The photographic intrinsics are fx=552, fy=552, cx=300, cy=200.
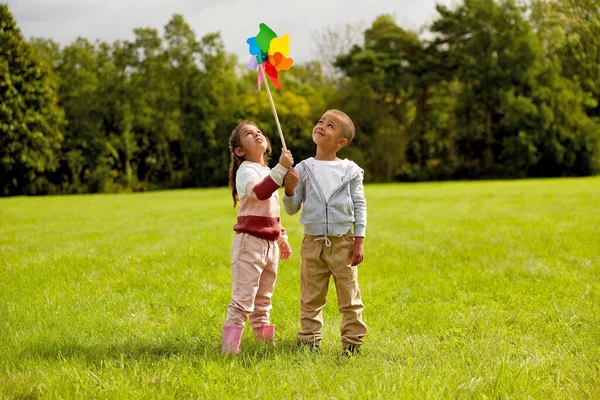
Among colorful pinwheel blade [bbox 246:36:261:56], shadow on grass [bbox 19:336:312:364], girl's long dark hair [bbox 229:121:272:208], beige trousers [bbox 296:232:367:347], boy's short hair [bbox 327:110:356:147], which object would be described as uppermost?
colorful pinwheel blade [bbox 246:36:261:56]

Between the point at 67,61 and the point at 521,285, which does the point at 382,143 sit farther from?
the point at 521,285

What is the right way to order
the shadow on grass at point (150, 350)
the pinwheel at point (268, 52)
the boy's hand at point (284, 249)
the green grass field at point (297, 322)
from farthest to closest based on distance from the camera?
1. the boy's hand at point (284, 249)
2. the pinwheel at point (268, 52)
3. the shadow on grass at point (150, 350)
4. the green grass field at point (297, 322)

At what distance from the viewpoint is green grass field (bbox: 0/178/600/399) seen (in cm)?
306

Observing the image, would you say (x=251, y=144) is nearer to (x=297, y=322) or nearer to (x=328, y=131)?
(x=328, y=131)

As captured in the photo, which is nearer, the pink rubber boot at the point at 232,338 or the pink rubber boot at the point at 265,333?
the pink rubber boot at the point at 232,338

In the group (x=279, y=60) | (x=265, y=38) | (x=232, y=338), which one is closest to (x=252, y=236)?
(x=232, y=338)

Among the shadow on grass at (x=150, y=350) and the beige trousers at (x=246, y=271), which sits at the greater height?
the beige trousers at (x=246, y=271)

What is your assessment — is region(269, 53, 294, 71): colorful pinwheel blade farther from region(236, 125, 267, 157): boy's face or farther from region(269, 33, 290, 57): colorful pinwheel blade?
region(236, 125, 267, 157): boy's face

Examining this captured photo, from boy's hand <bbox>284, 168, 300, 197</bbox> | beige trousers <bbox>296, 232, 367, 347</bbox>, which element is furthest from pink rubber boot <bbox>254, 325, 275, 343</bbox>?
boy's hand <bbox>284, 168, 300, 197</bbox>

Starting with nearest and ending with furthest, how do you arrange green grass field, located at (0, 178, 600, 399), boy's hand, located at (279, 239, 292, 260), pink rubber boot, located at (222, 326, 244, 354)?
green grass field, located at (0, 178, 600, 399)
pink rubber boot, located at (222, 326, 244, 354)
boy's hand, located at (279, 239, 292, 260)

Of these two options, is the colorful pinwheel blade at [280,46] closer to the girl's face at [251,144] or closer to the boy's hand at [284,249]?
the girl's face at [251,144]

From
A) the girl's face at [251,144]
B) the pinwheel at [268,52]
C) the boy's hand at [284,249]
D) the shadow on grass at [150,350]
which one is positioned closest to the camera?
the shadow on grass at [150,350]

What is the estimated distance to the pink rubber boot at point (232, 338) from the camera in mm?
3728

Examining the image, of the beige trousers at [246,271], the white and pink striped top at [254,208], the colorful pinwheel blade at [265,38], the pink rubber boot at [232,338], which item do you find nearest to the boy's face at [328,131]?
the white and pink striped top at [254,208]
